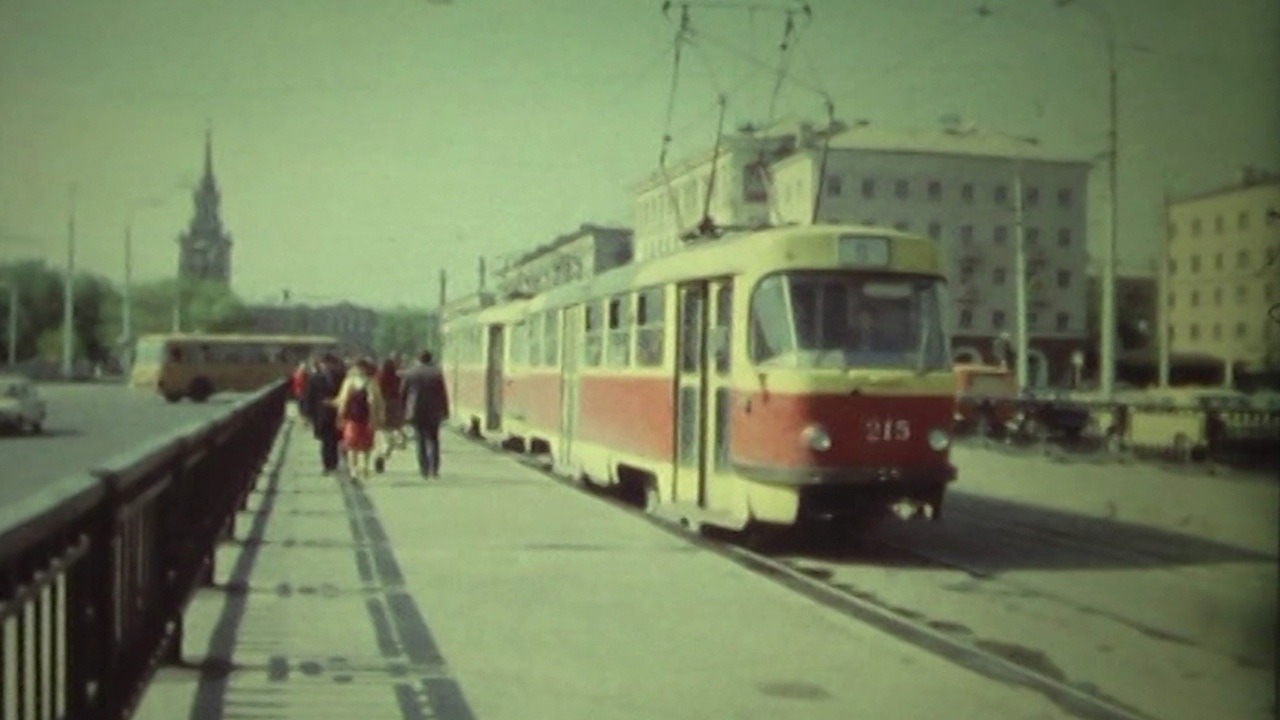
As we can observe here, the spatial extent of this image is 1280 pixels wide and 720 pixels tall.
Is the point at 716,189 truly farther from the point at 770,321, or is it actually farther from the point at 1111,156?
the point at 1111,156

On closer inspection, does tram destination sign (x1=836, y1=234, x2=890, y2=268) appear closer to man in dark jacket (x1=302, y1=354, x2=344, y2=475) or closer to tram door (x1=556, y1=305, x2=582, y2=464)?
tram door (x1=556, y1=305, x2=582, y2=464)

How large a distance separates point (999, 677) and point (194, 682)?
314cm

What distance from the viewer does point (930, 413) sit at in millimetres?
10391

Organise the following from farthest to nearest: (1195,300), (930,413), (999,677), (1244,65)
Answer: (930,413) → (1195,300) → (1244,65) → (999,677)

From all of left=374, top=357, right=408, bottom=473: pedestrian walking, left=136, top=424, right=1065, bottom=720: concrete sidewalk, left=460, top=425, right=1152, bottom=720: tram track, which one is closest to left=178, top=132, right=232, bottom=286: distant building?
left=136, top=424, right=1065, bottom=720: concrete sidewalk

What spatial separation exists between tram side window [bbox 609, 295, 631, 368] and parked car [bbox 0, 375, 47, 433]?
194 inches

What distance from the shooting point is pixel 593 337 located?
1549 cm

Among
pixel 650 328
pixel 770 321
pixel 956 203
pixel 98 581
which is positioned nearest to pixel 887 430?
pixel 770 321

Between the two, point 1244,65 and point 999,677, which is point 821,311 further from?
point 999,677

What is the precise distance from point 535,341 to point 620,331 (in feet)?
17.9

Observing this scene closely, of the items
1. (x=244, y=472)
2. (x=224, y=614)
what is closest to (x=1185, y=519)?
(x=244, y=472)

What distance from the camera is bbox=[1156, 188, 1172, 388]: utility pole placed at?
8320 millimetres

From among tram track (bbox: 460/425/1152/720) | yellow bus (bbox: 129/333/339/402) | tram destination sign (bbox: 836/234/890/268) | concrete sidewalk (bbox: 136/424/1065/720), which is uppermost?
tram destination sign (bbox: 836/234/890/268)

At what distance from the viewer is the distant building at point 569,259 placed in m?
16.3
